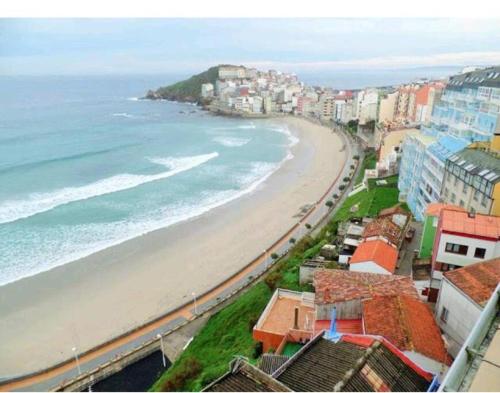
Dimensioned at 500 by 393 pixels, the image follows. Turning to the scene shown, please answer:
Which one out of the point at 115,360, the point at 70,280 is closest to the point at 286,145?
the point at 70,280

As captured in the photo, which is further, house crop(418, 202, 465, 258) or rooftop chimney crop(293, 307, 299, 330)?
house crop(418, 202, 465, 258)

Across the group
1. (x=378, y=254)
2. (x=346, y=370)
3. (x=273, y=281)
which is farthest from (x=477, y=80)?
(x=346, y=370)

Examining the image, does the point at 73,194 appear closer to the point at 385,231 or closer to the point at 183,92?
the point at 385,231

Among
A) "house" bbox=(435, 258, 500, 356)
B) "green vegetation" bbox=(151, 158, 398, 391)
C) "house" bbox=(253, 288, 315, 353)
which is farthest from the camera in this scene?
"green vegetation" bbox=(151, 158, 398, 391)

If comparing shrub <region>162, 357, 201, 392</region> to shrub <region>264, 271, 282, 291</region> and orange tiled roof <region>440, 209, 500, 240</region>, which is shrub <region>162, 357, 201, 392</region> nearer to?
shrub <region>264, 271, 282, 291</region>

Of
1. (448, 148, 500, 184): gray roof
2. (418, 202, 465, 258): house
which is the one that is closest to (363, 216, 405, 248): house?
(418, 202, 465, 258): house

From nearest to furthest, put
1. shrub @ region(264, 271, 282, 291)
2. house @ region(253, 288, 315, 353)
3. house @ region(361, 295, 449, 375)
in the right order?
house @ region(361, 295, 449, 375), house @ region(253, 288, 315, 353), shrub @ region(264, 271, 282, 291)
